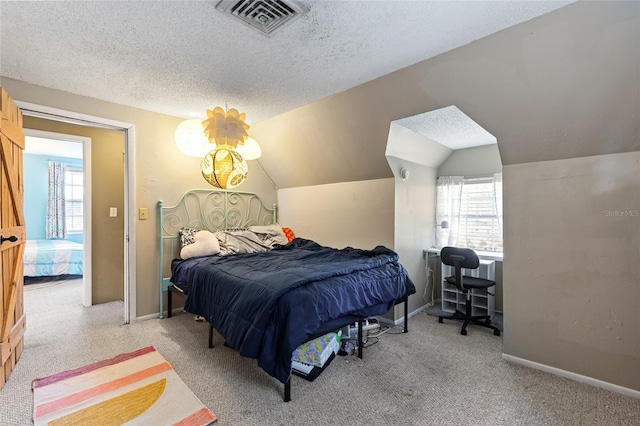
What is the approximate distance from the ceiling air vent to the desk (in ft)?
9.87

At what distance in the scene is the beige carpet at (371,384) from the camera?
1767 mm

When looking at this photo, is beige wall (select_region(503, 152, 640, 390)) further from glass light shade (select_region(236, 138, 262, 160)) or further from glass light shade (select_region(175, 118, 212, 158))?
glass light shade (select_region(175, 118, 212, 158))

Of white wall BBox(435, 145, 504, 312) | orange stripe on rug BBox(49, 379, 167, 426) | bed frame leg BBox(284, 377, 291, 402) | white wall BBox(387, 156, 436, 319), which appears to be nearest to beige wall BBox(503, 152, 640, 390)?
white wall BBox(387, 156, 436, 319)

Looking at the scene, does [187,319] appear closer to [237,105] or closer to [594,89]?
[237,105]

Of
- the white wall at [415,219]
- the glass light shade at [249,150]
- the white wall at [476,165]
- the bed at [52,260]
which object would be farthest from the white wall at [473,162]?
the bed at [52,260]

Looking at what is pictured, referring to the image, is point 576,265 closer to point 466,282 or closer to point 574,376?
point 574,376

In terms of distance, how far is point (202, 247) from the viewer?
314 centimetres

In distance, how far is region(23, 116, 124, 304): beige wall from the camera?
3857 mm

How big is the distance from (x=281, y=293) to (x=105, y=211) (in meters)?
3.34

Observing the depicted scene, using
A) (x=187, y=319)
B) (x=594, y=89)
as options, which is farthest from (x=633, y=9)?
(x=187, y=319)

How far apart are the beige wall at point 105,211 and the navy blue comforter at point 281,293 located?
5.04 ft

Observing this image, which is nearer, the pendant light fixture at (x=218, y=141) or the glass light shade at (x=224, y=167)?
the pendant light fixture at (x=218, y=141)

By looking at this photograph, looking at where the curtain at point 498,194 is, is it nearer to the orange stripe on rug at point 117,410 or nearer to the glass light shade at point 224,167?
the glass light shade at point 224,167

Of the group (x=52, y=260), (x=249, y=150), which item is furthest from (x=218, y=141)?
(x=52, y=260)
